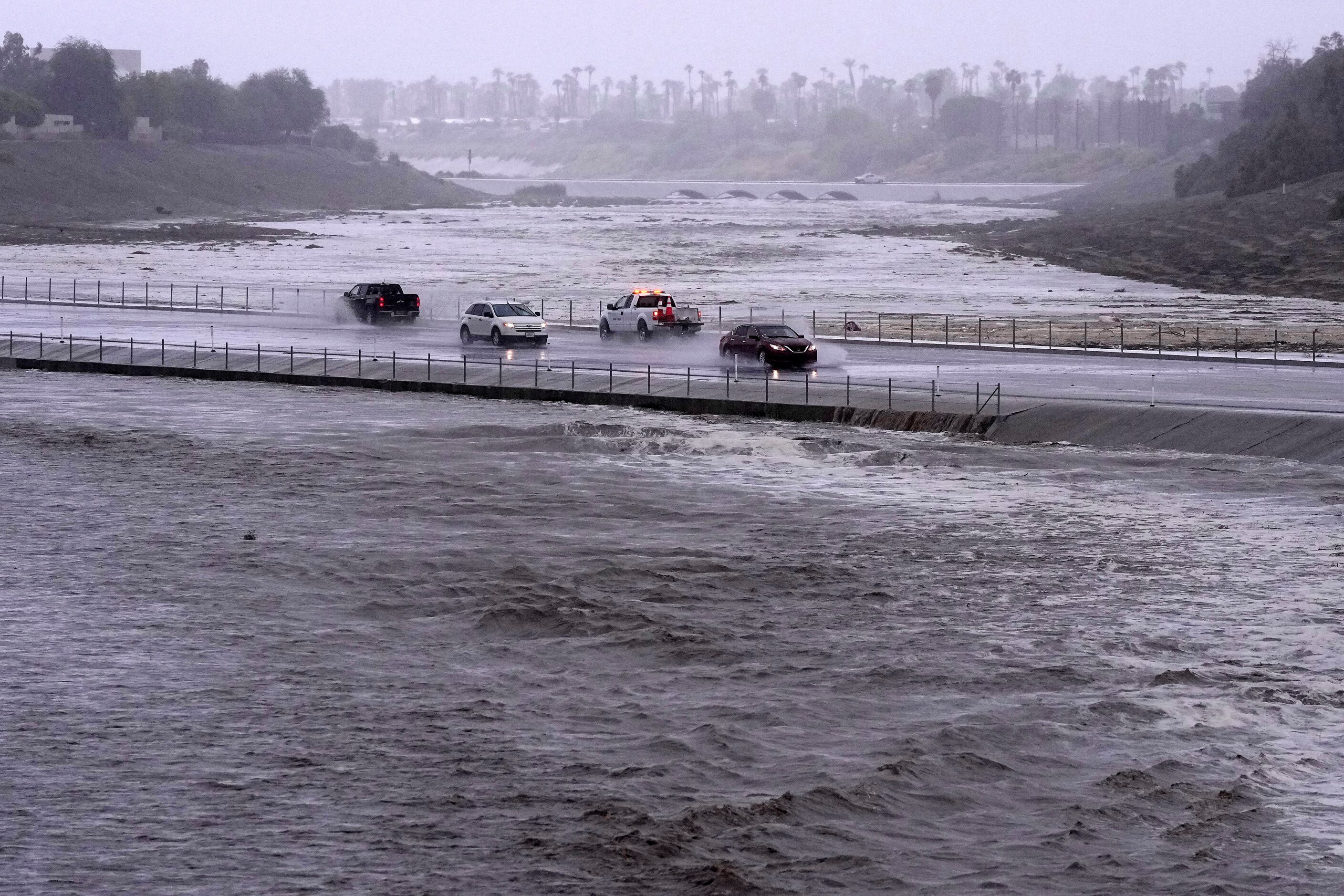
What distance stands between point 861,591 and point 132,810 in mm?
13005

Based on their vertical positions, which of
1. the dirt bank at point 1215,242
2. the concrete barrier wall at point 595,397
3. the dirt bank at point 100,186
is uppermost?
the dirt bank at point 100,186

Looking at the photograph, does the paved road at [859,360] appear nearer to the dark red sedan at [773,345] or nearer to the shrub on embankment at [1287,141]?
the dark red sedan at [773,345]

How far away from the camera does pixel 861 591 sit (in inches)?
1097

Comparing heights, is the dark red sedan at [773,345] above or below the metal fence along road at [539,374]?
above

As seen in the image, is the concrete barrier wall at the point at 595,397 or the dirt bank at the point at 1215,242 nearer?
the concrete barrier wall at the point at 595,397

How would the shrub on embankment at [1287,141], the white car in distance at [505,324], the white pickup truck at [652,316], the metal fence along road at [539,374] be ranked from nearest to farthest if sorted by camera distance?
the metal fence along road at [539,374] < the white car in distance at [505,324] < the white pickup truck at [652,316] < the shrub on embankment at [1287,141]

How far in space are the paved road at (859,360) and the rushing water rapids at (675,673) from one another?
7.12 m

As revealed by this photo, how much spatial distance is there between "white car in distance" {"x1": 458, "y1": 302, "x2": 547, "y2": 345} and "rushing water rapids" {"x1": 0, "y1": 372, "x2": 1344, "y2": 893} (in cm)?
1993

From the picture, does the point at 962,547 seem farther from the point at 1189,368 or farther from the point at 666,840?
the point at 1189,368

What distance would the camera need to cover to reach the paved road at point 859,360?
149 feet

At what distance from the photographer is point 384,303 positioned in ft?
231

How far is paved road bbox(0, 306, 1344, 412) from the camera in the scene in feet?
149

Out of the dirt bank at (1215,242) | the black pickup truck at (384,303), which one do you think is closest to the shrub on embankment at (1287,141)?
the dirt bank at (1215,242)

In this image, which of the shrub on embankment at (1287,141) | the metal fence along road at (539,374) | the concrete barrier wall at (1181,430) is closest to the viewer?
the concrete barrier wall at (1181,430)
